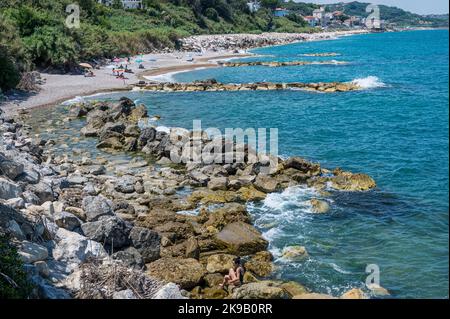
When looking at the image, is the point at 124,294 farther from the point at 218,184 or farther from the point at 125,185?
the point at 218,184

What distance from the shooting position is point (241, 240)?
559 inches

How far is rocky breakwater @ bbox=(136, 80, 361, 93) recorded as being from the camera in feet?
156

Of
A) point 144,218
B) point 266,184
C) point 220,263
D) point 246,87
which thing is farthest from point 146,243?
point 246,87

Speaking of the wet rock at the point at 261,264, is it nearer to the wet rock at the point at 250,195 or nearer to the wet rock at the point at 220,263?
the wet rock at the point at 220,263

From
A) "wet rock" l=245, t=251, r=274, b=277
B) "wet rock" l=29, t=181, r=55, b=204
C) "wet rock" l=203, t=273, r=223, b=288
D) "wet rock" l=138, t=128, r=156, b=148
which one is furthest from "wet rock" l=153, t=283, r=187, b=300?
"wet rock" l=138, t=128, r=156, b=148

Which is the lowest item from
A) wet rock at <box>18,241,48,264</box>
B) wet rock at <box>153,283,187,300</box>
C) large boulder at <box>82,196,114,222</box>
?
wet rock at <box>153,283,187,300</box>

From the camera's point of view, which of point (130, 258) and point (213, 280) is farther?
point (213, 280)

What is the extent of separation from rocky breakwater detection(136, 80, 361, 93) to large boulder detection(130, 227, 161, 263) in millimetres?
35415

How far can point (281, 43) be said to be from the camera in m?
128

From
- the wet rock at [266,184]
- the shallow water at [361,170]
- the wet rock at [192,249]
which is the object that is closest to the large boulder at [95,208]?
the wet rock at [192,249]

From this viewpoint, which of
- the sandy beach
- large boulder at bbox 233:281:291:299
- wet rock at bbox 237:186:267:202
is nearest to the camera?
large boulder at bbox 233:281:291:299

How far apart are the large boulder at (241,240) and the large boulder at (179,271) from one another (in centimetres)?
166

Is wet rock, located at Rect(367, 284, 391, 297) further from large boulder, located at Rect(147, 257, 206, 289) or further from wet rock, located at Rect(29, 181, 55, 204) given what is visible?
wet rock, located at Rect(29, 181, 55, 204)

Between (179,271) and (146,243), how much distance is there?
5.37 ft
